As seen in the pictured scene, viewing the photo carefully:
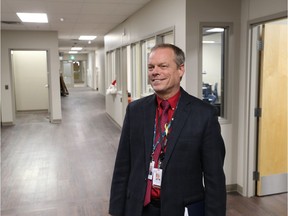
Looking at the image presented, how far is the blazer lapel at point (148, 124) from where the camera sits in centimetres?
143

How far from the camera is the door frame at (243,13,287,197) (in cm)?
336

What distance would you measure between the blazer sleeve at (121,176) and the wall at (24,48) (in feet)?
23.4

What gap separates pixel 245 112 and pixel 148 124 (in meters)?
2.35

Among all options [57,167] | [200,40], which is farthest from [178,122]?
[57,167]

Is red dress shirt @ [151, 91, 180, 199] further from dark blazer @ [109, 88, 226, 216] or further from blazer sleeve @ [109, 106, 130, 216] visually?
blazer sleeve @ [109, 106, 130, 216]

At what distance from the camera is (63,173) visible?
4438mm

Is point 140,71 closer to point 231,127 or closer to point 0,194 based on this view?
point 231,127

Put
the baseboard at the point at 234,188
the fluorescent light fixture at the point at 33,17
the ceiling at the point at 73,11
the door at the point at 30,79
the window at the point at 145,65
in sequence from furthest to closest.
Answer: the door at the point at 30,79 < the fluorescent light fixture at the point at 33,17 < the window at the point at 145,65 < the ceiling at the point at 73,11 < the baseboard at the point at 234,188

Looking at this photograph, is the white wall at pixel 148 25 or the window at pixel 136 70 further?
the window at pixel 136 70

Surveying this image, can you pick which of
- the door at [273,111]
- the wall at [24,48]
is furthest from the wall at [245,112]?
the wall at [24,48]

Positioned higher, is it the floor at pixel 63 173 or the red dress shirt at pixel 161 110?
the red dress shirt at pixel 161 110

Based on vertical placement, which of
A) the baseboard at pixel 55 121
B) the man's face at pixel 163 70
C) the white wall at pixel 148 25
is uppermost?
the white wall at pixel 148 25

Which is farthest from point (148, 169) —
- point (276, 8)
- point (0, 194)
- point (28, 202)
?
point (0, 194)

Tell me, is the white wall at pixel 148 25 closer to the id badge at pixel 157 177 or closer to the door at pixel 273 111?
the door at pixel 273 111
